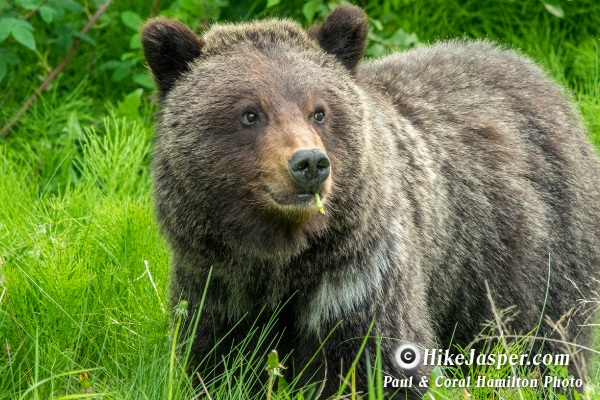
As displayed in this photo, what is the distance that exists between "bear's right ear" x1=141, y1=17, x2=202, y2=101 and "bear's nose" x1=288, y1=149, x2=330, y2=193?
1.01m

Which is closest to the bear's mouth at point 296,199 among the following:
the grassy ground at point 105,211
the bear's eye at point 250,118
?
the bear's eye at point 250,118

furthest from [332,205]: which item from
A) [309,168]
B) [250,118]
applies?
[250,118]

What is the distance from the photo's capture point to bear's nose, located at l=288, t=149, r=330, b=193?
4500mm

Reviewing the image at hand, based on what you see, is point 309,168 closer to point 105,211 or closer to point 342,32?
point 342,32

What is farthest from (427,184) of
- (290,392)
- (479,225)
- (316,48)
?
(290,392)

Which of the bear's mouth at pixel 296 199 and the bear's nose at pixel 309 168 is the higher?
the bear's nose at pixel 309 168

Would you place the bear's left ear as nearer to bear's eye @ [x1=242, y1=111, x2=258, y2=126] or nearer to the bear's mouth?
bear's eye @ [x1=242, y1=111, x2=258, y2=126]

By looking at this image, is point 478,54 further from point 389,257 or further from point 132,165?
point 132,165

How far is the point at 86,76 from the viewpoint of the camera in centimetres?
888

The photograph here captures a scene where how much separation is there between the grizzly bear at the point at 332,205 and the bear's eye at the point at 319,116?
0.01 m

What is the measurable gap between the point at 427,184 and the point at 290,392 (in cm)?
143

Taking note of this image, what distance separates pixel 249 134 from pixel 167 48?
0.72m

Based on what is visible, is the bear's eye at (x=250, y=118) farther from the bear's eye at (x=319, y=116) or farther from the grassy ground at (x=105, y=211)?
the grassy ground at (x=105, y=211)

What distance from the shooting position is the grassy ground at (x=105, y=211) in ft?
17.0
